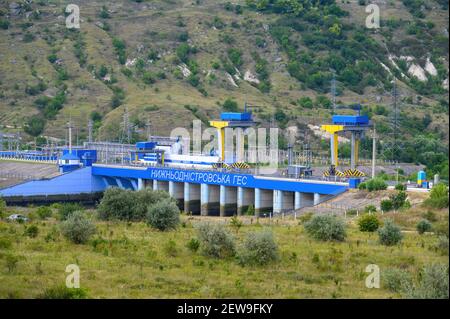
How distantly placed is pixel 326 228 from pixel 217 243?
270 inches

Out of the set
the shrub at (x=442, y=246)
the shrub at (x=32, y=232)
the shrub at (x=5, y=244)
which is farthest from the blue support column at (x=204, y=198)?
the shrub at (x=442, y=246)

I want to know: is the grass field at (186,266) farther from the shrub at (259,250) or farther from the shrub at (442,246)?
the shrub at (259,250)

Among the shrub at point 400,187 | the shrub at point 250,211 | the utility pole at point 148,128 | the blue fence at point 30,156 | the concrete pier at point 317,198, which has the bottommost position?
the shrub at point 250,211

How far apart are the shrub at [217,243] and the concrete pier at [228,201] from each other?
116ft

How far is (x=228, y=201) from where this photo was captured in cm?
7762

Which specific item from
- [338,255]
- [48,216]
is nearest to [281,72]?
[48,216]

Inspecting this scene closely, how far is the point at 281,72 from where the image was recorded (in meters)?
137

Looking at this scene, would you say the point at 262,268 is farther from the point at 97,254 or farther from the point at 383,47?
the point at 383,47

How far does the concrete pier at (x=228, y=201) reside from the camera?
76.7 meters

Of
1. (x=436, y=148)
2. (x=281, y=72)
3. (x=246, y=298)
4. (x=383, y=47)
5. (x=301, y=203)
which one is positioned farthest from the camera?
(x=383, y=47)

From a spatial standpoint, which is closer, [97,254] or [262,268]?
[262,268]

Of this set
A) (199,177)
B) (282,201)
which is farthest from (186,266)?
(199,177)

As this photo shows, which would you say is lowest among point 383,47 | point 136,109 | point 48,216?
point 48,216
